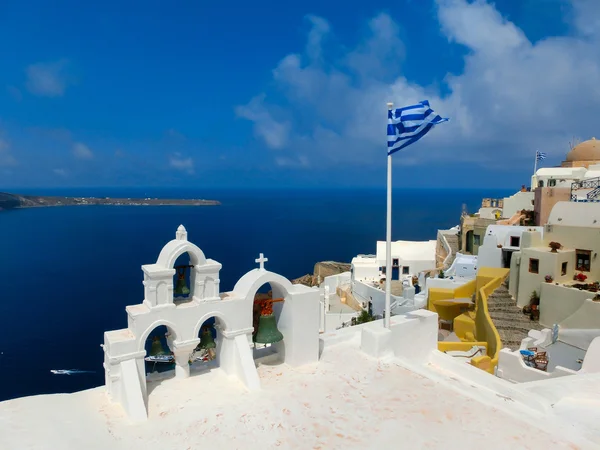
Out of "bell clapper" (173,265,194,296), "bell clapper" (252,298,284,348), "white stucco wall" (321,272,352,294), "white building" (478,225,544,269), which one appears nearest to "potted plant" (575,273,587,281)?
"white building" (478,225,544,269)

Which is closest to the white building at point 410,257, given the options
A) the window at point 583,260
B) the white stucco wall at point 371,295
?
the white stucco wall at point 371,295

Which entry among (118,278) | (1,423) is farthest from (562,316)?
(118,278)

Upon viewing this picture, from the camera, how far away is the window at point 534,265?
2324 centimetres

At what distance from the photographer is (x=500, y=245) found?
28.5m

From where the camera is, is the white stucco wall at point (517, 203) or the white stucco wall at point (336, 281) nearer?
the white stucco wall at point (517, 203)

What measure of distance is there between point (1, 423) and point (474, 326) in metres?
22.6

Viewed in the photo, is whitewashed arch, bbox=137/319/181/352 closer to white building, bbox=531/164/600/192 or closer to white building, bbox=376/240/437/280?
white building, bbox=531/164/600/192

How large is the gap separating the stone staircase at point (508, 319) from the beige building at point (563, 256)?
1.99 ft

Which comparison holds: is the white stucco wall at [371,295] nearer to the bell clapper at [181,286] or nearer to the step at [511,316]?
the step at [511,316]

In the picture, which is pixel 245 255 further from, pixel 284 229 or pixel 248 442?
pixel 248 442

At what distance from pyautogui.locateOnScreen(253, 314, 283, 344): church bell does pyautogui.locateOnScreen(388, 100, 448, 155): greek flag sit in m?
5.11

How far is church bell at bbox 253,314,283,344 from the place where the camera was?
9836 millimetres

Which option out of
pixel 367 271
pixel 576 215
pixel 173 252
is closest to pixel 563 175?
pixel 576 215

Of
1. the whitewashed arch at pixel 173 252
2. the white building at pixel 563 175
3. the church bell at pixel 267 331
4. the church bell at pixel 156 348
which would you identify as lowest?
the church bell at pixel 156 348
